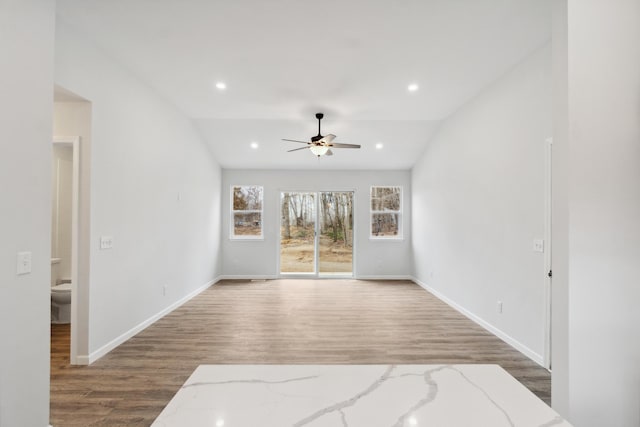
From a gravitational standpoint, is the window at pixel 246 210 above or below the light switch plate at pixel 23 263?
above

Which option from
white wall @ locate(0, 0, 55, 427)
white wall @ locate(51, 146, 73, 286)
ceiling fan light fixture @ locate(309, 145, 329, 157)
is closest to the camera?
white wall @ locate(0, 0, 55, 427)

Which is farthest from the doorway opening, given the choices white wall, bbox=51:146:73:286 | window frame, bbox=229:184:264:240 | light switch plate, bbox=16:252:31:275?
light switch plate, bbox=16:252:31:275

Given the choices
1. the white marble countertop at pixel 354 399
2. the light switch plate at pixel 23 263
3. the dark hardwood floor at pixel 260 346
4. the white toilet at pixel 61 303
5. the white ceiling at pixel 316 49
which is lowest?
the dark hardwood floor at pixel 260 346

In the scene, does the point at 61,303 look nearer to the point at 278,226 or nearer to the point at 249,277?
the point at 249,277

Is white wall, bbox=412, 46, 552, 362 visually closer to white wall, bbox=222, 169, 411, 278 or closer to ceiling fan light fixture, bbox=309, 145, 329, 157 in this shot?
white wall, bbox=222, 169, 411, 278

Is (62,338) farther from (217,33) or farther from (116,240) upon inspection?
(217,33)

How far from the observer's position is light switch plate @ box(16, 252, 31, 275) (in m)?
1.82

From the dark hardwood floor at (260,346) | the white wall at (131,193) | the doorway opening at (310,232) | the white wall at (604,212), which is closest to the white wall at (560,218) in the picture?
the white wall at (604,212)

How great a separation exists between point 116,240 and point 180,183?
1.79 meters

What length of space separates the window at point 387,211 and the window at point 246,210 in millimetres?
2559

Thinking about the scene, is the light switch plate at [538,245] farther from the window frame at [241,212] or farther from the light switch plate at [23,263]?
the window frame at [241,212]

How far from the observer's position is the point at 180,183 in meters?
5.04

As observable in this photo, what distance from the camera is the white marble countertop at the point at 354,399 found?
744mm

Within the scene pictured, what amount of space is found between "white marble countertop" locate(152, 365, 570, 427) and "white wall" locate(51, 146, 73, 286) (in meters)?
4.42
